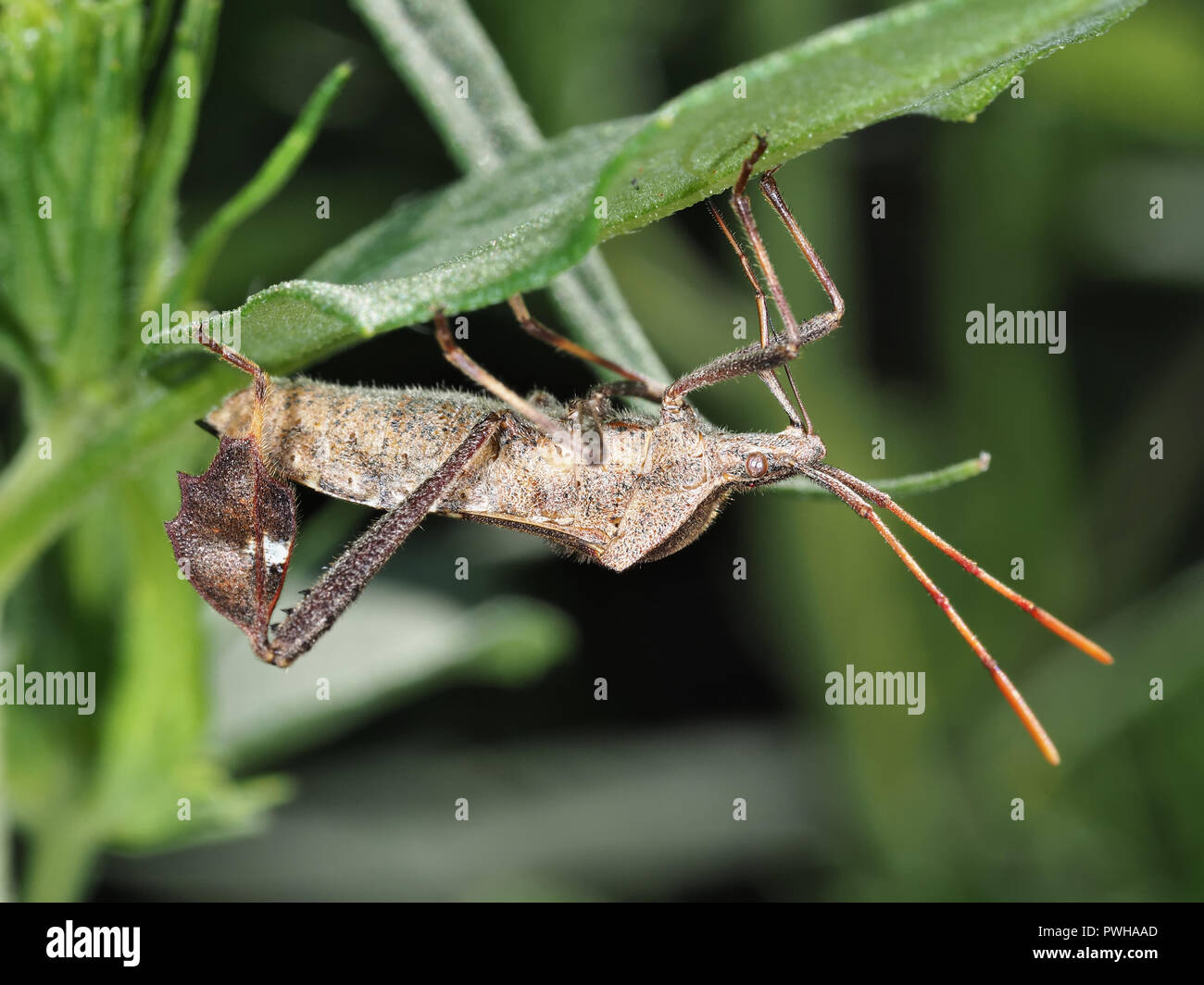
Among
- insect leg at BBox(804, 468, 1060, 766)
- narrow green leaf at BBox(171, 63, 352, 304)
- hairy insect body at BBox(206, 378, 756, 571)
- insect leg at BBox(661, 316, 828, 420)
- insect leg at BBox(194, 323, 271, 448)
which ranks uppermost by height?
narrow green leaf at BBox(171, 63, 352, 304)

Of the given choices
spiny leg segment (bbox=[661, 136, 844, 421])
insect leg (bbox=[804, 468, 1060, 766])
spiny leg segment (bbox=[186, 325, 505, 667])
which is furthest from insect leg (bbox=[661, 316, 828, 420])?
spiny leg segment (bbox=[186, 325, 505, 667])

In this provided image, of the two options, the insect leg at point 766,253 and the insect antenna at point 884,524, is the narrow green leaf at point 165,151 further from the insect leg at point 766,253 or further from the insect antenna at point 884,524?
the insect antenna at point 884,524

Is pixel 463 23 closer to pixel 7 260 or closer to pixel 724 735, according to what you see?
pixel 7 260

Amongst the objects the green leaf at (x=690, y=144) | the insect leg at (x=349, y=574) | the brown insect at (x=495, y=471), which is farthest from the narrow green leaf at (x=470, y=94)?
the insect leg at (x=349, y=574)

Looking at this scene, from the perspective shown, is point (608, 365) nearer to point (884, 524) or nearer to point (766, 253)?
point (766, 253)

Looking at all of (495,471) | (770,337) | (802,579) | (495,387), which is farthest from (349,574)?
(802,579)

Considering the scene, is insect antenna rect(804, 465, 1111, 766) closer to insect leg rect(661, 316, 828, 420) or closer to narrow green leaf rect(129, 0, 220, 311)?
insect leg rect(661, 316, 828, 420)
